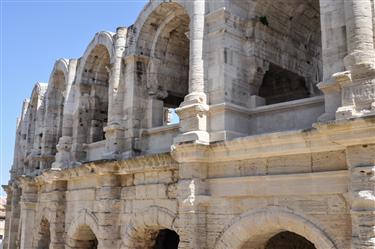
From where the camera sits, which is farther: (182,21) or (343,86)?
(182,21)

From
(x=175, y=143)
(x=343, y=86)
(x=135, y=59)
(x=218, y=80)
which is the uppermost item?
(x=135, y=59)

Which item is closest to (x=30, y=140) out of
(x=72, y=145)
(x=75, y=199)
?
(x=72, y=145)

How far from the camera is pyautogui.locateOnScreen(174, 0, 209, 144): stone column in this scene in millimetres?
7305

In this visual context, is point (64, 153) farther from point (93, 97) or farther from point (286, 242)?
point (286, 242)

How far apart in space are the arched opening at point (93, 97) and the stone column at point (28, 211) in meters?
3.43

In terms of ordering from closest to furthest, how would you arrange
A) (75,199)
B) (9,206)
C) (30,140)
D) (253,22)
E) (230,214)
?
(230,214) < (253,22) < (75,199) < (30,140) < (9,206)

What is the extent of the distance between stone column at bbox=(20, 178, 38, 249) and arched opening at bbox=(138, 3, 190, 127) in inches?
246

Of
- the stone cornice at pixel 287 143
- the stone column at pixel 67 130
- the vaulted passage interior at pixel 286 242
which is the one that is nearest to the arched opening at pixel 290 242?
the vaulted passage interior at pixel 286 242

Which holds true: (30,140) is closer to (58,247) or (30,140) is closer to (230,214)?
(58,247)

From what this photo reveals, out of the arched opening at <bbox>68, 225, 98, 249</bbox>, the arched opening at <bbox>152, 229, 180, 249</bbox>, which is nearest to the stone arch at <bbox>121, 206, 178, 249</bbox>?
the arched opening at <bbox>152, 229, 180, 249</bbox>

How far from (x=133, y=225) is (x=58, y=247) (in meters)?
3.33

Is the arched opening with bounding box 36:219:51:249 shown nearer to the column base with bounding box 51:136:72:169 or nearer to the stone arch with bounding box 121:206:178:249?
the column base with bounding box 51:136:72:169

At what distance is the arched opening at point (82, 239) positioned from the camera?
413 inches

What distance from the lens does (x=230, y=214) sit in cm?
696
